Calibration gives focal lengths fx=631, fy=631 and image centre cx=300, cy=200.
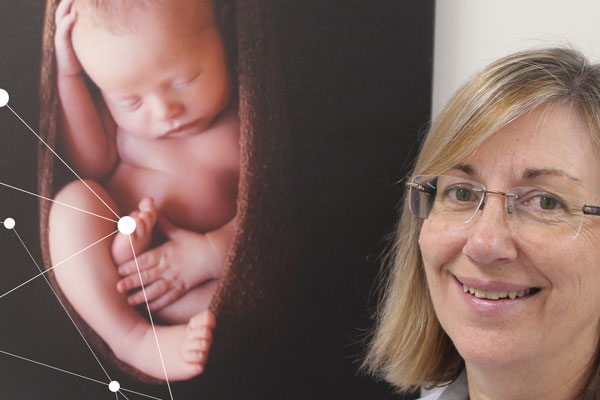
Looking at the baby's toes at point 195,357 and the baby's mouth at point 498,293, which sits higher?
the baby's mouth at point 498,293

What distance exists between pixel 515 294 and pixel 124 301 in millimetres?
691

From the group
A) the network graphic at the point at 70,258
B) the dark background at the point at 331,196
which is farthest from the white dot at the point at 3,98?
the dark background at the point at 331,196

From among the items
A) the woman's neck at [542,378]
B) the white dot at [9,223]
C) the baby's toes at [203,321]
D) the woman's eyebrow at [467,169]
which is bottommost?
the baby's toes at [203,321]

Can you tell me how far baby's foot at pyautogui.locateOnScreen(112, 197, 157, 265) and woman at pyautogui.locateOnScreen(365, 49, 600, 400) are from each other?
1.61 feet

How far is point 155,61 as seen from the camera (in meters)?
1.15

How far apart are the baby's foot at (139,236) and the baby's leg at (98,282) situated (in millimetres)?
16

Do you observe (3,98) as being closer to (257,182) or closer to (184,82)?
(184,82)

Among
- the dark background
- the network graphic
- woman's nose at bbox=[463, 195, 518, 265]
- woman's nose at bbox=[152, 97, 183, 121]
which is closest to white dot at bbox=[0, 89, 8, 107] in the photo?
the network graphic

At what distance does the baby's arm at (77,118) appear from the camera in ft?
3.63

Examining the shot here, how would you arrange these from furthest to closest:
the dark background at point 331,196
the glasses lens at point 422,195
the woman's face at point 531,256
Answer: the dark background at point 331,196, the glasses lens at point 422,195, the woman's face at point 531,256

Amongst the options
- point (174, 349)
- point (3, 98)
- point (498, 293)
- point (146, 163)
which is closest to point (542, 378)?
point (498, 293)

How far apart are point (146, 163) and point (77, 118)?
0.14 metres

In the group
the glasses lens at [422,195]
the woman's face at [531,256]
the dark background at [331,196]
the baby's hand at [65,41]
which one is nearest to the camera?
the woman's face at [531,256]

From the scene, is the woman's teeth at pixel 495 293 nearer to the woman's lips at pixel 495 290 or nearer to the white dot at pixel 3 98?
the woman's lips at pixel 495 290
